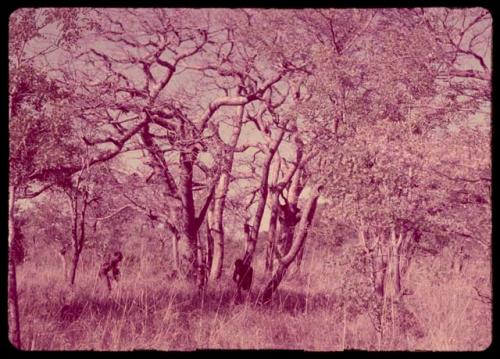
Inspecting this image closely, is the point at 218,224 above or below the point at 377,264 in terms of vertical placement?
above

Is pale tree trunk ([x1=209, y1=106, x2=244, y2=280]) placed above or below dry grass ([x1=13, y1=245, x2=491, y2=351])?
above

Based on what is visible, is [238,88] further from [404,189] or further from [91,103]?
[404,189]

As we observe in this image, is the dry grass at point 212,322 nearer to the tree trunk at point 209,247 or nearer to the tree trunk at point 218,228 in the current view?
the tree trunk at point 218,228

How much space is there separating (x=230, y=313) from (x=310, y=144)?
294 centimetres

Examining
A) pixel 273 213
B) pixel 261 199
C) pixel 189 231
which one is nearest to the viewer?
pixel 189 231

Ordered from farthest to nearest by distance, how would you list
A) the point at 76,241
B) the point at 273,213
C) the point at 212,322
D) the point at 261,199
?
the point at 273,213, the point at 261,199, the point at 76,241, the point at 212,322

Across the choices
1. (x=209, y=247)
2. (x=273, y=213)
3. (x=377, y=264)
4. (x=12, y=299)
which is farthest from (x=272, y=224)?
(x=12, y=299)

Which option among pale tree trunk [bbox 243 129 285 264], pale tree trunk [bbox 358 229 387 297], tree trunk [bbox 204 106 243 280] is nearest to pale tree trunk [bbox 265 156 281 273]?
pale tree trunk [bbox 243 129 285 264]

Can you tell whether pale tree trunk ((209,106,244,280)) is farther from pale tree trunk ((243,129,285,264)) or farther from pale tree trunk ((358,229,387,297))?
pale tree trunk ((358,229,387,297))

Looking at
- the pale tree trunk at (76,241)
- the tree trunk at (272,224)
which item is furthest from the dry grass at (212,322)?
the tree trunk at (272,224)

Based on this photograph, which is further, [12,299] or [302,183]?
[302,183]

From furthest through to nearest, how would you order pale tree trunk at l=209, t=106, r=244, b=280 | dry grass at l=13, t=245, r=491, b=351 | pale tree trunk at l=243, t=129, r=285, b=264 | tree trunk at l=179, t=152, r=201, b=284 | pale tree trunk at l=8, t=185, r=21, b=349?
pale tree trunk at l=209, t=106, r=244, b=280, pale tree trunk at l=243, t=129, r=285, b=264, tree trunk at l=179, t=152, r=201, b=284, dry grass at l=13, t=245, r=491, b=351, pale tree trunk at l=8, t=185, r=21, b=349

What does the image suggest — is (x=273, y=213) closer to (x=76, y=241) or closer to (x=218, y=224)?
(x=218, y=224)
